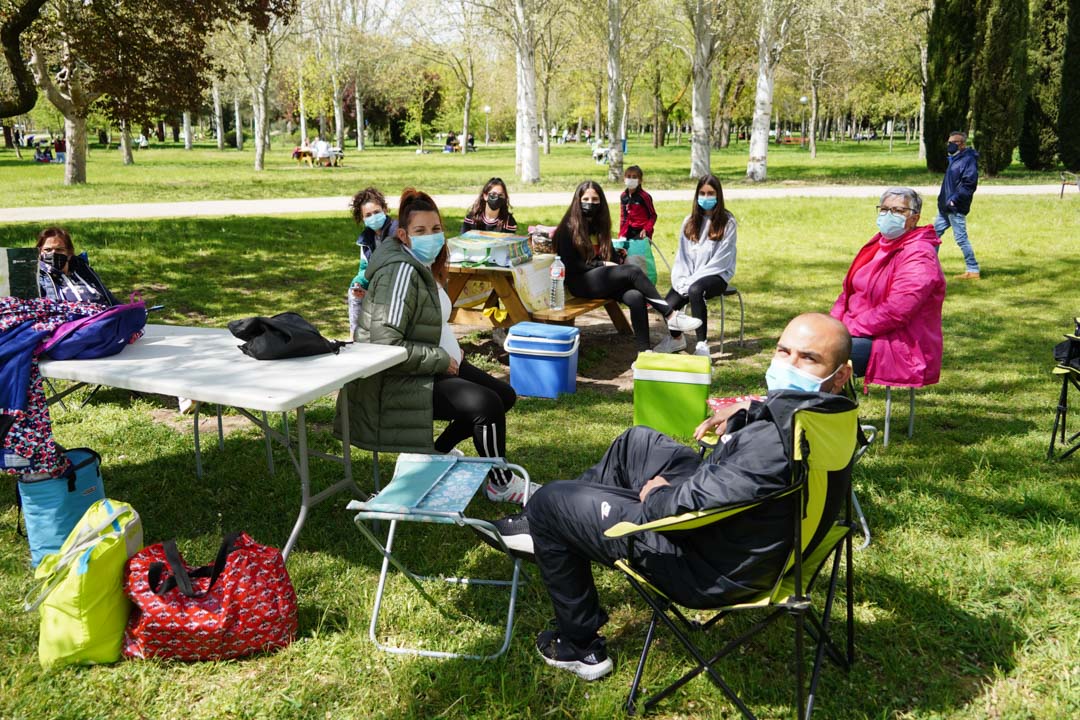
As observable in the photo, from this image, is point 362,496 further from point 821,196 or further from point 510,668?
point 821,196

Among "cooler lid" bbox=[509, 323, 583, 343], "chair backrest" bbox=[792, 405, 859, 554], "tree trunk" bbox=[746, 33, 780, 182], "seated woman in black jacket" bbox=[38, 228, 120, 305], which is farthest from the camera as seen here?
"tree trunk" bbox=[746, 33, 780, 182]

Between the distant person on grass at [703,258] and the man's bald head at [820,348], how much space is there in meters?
4.59

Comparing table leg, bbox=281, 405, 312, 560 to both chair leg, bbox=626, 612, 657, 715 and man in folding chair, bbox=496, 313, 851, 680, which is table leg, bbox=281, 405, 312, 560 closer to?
man in folding chair, bbox=496, 313, 851, 680

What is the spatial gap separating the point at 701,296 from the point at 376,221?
2930 mm

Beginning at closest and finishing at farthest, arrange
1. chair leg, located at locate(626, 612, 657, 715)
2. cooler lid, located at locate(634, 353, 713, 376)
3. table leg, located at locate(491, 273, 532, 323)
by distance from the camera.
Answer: chair leg, located at locate(626, 612, 657, 715)
cooler lid, located at locate(634, 353, 713, 376)
table leg, located at locate(491, 273, 532, 323)

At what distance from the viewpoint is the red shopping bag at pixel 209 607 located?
3.11 metres

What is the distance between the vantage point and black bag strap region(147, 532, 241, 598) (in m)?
3.15

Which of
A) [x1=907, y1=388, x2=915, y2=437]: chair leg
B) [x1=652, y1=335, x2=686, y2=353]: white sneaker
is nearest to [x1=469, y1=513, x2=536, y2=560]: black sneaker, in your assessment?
[x1=907, y1=388, x2=915, y2=437]: chair leg

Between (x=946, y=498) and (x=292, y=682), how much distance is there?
3.40m

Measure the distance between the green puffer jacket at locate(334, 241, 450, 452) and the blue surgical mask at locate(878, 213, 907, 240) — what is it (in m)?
2.87

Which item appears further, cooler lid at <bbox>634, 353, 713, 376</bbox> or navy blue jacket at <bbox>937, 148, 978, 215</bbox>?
navy blue jacket at <bbox>937, 148, 978, 215</bbox>

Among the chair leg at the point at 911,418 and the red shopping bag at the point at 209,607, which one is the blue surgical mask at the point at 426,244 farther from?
the chair leg at the point at 911,418

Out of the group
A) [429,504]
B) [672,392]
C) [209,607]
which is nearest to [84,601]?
[209,607]

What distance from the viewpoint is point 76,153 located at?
72.6 feet
